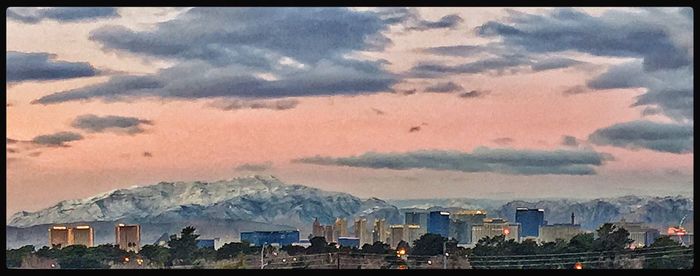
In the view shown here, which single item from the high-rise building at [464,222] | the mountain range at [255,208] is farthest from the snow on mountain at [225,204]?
the high-rise building at [464,222]

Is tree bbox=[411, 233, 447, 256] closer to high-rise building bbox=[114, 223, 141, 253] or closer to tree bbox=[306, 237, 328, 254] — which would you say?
tree bbox=[306, 237, 328, 254]

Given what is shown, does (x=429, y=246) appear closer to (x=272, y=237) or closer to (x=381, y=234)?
(x=381, y=234)

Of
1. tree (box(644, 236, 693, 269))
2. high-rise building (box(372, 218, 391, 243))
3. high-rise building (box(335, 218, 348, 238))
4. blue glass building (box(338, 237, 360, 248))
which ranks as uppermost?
high-rise building (box(335, 218, 348, 238))

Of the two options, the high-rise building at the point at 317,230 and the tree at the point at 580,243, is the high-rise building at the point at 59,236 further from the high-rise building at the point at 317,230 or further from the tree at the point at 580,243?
the tree at the point at 580,243

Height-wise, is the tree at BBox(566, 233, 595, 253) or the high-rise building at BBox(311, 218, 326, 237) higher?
the high-rise building at BBox(311, 218, 326, 237)

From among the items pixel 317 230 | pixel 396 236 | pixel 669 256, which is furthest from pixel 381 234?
pixel 669 256

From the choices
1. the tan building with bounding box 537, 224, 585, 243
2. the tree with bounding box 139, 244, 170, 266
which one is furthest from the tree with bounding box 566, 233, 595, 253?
the tree with bounding box 139, 244, 170, 266
